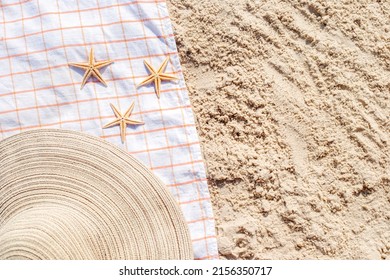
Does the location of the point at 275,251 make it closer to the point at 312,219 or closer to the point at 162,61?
the point at 312,219

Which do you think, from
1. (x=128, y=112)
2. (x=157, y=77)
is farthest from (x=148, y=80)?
(x=128, y=112)

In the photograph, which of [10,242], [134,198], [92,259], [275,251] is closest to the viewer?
[10,242]

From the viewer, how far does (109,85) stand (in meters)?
1.91

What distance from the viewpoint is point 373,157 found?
1903mm

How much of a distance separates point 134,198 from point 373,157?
0.87m

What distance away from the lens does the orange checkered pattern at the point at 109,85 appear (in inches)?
73.8

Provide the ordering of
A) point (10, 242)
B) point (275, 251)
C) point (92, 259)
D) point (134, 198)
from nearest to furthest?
point (10, 242) < point (92, 259) < point (134, 198) < point (275, 251)

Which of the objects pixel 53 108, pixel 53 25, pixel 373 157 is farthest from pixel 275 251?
pixel 53 25

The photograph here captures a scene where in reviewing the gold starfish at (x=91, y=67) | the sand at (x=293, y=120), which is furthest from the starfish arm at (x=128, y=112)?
the sand at (x=293, y=120)

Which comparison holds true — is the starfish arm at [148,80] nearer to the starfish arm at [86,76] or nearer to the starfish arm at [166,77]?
the starfish arm at [166,77]

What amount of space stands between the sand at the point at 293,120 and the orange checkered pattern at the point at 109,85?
68 mm

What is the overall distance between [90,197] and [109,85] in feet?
1.47

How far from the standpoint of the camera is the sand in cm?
187

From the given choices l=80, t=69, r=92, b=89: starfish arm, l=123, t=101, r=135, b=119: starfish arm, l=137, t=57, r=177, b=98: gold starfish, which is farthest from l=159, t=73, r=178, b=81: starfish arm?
l=80, t=69, r=92, b=89: starfish arm
